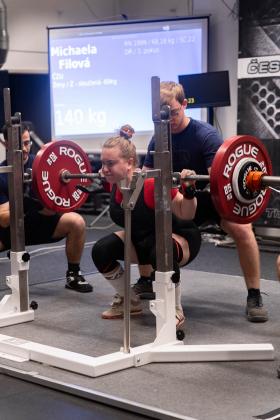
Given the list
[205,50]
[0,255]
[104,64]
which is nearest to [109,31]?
[104,64]

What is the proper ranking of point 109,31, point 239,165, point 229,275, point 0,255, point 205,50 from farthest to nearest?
point 109,31 < point 205,50 < point 0,255 < point 229,275 < point 239,165

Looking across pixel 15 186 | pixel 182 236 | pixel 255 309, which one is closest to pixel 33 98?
pixel 15 186

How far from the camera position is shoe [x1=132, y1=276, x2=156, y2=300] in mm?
4230

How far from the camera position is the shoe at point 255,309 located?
365 centimetres

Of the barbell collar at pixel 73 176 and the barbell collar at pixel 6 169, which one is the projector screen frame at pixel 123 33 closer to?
the barbell collar at pixel 73 176

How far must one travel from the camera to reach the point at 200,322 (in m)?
3.69

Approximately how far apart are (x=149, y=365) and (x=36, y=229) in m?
1.56

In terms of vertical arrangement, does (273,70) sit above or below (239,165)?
above

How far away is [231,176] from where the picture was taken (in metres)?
2.99

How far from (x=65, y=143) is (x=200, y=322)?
1.28 metres

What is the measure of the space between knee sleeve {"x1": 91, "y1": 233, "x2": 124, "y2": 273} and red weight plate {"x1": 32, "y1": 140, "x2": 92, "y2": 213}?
461mm

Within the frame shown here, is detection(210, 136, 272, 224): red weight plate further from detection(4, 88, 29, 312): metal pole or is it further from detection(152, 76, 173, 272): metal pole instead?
detection(4, 88, 29, 312): metal pole

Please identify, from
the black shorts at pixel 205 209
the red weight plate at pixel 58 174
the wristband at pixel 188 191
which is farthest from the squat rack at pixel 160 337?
the red weight plate at pixel 58 174

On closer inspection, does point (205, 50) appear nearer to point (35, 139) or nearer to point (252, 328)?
point (35, 139)
